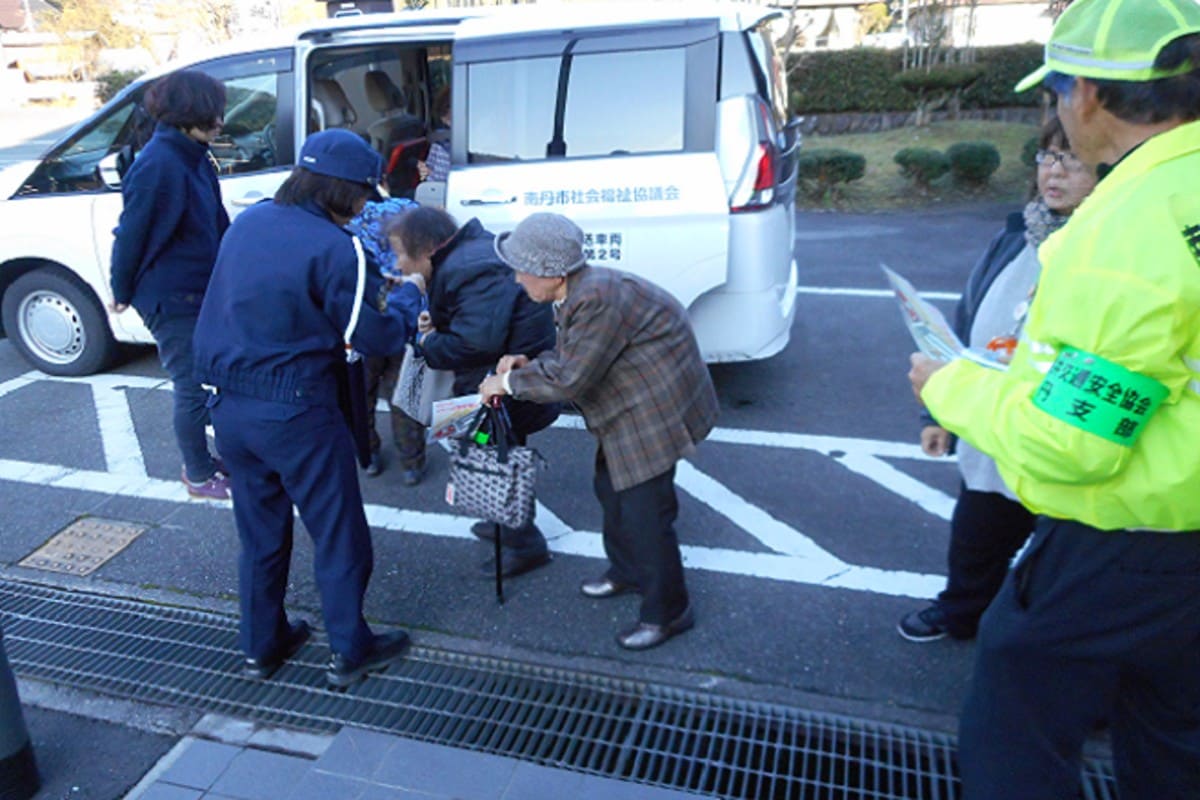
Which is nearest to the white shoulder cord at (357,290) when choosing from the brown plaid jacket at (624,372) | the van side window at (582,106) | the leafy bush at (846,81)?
the brown plaid jacket at (624,372)

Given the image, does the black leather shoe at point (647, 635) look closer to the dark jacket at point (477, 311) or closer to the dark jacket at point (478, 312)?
the dark jacket at point (478, 312)

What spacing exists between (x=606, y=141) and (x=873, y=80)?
41.3 feet

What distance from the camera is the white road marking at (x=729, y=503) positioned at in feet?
11.8

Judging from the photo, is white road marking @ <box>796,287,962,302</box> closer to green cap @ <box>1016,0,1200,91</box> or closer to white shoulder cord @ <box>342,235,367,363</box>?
white shoulder cord @ <box>342,235,367,363</box>

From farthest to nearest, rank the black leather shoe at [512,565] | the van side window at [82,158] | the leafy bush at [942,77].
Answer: the leafy bush at [942,77], the van side window at [82,158], the black leather shoe at [512,565]

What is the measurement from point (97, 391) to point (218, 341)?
3.59 m

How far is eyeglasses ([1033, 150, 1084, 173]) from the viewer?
8.08 feet

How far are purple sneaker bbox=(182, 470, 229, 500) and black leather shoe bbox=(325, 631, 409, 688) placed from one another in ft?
5.01

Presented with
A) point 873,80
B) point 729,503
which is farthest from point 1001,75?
point 729,503

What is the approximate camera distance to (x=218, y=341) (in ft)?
8.97

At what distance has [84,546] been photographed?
3.99 meters

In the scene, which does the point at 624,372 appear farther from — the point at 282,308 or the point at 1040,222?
the point at 1040,222

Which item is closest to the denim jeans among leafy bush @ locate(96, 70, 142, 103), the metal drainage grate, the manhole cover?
the manhole cover

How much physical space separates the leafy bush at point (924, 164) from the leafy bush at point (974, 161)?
110mm
